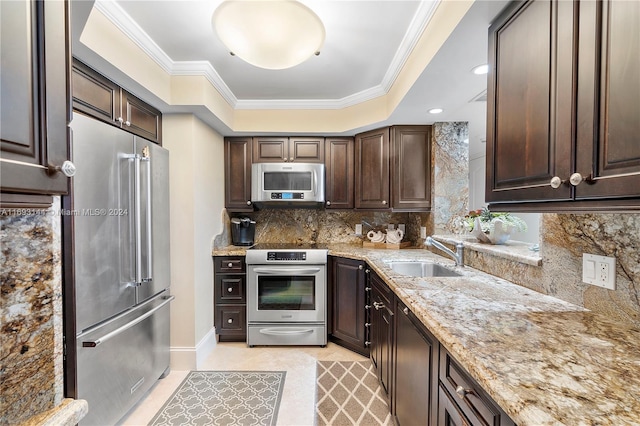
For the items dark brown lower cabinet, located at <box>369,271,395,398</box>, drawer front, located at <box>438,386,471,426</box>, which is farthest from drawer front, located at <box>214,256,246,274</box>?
drawer front, located at <box>438,386,471,426</box>

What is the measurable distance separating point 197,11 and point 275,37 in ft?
2.30

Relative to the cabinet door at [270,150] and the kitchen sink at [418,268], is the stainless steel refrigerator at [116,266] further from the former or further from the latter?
the kitchen sink at [418,268]

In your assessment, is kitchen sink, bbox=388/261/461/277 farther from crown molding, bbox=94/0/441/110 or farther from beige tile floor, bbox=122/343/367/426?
crown molding, bbox=94/0/441/110

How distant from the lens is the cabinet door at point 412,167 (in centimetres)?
275

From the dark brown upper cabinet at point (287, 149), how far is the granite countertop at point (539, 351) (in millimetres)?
2036

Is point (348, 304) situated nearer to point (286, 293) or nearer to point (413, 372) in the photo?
point (286, 293)

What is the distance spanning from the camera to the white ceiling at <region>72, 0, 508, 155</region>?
1.48 meters

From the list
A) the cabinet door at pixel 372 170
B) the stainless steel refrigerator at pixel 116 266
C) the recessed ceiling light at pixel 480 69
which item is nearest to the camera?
the stainless steel refrigerator at pixel 116 266

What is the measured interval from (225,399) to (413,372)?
1423 mm

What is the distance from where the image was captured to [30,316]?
683 millimetres

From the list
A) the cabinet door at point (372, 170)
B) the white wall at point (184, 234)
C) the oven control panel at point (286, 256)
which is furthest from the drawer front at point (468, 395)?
the white wall at point (184, 234)

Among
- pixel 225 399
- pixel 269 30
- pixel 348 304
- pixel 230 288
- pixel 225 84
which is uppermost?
pixel 225 84

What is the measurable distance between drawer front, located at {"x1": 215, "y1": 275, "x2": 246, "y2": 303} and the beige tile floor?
0.46 m

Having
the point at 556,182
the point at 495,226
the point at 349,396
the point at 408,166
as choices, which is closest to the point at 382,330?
the point at 349,396
